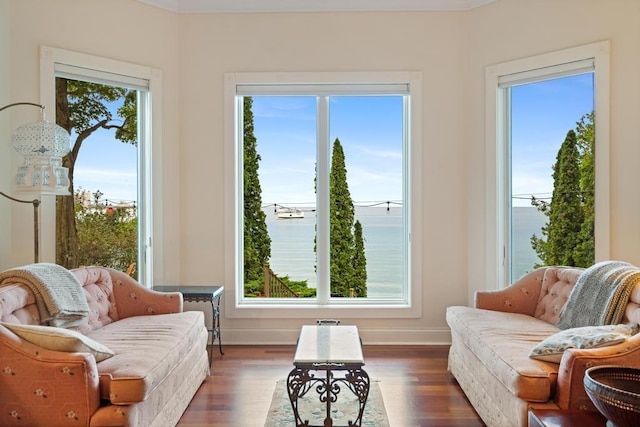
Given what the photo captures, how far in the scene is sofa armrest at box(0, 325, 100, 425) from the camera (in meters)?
2.19

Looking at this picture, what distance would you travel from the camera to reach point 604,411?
1.68 metres

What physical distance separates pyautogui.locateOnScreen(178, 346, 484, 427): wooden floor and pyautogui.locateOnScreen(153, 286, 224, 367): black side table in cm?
23

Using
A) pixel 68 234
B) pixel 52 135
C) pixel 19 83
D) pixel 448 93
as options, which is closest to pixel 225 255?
pixel 68 234

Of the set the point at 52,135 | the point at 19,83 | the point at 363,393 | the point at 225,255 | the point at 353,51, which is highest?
the point at 353,51

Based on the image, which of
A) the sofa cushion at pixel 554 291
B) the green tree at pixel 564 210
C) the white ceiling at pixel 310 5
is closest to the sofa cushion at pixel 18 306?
the white ceiling at pixel 310 5

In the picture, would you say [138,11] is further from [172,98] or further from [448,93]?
[448,93]

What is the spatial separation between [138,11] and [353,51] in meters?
2.06

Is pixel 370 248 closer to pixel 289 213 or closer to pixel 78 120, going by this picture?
pixel 289 213

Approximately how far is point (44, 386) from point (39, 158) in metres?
1.85

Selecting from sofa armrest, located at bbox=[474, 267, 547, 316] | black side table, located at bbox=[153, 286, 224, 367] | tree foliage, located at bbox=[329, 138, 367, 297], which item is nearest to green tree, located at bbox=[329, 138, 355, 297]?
tree foliage, located at bbox=[329, 138, 367, 297]

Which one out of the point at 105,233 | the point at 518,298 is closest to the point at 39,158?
the point at 105,233

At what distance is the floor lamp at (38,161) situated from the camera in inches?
132

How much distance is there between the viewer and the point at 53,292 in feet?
9.23

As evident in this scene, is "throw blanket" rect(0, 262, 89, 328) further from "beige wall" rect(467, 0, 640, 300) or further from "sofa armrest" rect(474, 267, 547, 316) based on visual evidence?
"beige wall" rect(467, 0, 640, 300)
